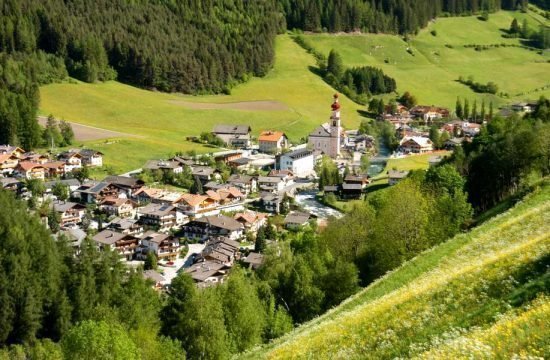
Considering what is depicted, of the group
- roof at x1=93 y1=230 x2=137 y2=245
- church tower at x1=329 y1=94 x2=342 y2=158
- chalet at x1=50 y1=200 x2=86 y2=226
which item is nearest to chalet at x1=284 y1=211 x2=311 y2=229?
roof at x1=93 y1=230 x2=137 y2=245

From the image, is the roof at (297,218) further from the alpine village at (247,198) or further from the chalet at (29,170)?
the chalet at (29,170)

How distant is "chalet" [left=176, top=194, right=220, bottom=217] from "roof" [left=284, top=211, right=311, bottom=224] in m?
11.7

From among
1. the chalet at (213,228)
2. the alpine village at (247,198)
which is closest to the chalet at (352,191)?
the alpine village at (247,198)

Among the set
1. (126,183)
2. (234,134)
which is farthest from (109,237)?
(234,134)

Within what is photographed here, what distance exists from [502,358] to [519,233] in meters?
15.2

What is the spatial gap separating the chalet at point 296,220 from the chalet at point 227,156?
108 feet

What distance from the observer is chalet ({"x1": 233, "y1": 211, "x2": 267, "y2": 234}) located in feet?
256

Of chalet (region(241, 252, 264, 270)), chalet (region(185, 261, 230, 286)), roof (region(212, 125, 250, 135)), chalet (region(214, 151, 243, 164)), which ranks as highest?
chalet (region(185, 261, 230, 286))

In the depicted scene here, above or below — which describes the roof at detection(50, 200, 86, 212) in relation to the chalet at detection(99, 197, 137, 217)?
above

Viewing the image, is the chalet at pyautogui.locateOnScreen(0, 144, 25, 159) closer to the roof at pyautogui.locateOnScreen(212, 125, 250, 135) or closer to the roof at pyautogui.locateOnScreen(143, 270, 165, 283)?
the roof at pyautogui.locateOnScreen(212, 125, 250, 135)

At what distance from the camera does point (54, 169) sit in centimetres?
9525

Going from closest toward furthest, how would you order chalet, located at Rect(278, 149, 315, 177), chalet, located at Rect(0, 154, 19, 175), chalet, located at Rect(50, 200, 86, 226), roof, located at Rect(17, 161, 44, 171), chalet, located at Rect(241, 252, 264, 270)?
1. chalet, located at Rect(241, 252, 264, 270)
2. chalet, located at Rect(50, 200, 86, 226)
3. roof, located at Rect(17, 161, 44, 171)
4. chalet, located at Rect(0, 154, 19, 175)
5. chalet, located at Rect(278, 149, 315, 177)

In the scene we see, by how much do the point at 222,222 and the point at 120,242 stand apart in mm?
13086

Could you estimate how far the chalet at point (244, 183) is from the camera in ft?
317
